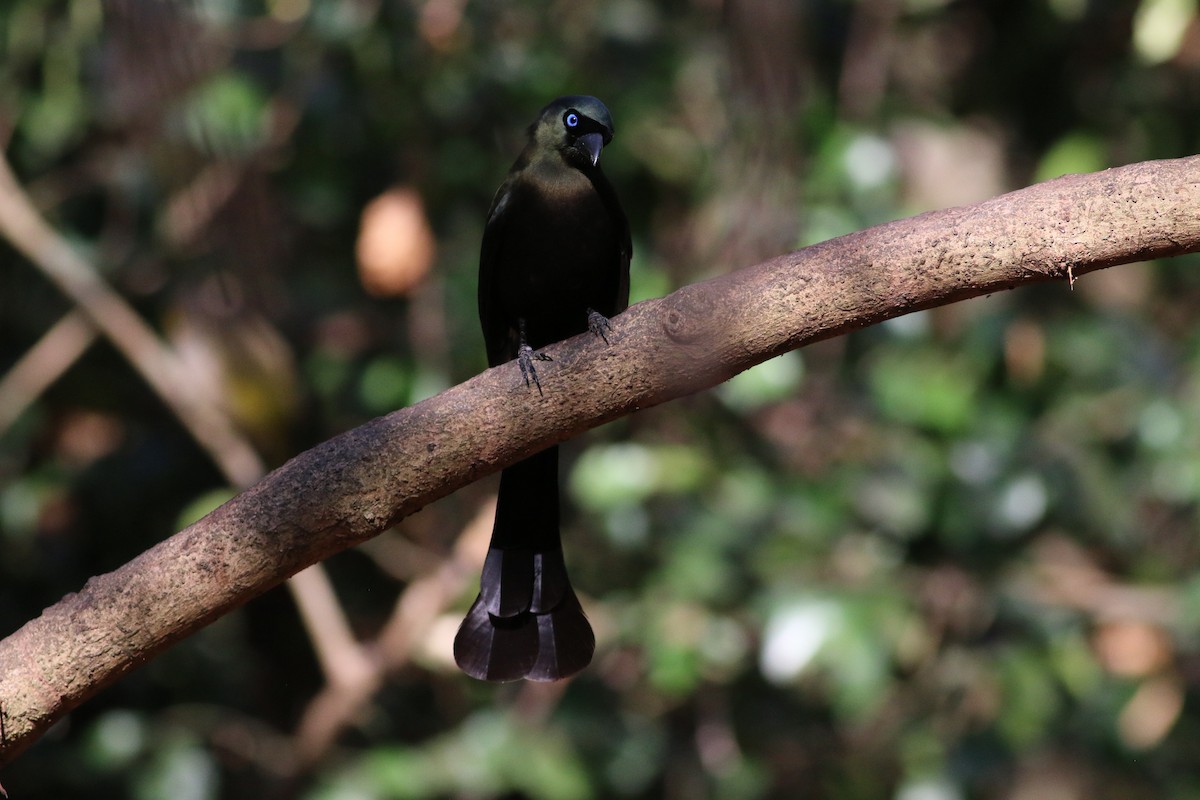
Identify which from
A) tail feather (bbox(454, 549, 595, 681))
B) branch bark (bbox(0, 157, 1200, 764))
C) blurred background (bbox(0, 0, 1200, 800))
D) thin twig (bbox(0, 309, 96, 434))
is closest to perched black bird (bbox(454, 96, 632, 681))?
tail feather (bbox(454, 549, 595, 681))

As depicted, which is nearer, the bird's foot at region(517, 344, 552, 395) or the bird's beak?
the bird's foot at region(517, 344, 552, 395)

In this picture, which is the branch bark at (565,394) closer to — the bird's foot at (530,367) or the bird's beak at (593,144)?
the bird's foot at (530,367)

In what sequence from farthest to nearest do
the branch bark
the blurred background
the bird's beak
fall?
the blurred background
the bird's beak
the branch bark

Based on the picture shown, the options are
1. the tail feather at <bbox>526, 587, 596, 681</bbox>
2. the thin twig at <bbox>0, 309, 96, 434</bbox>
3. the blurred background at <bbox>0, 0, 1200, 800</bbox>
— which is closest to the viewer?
the tail feather at <bbox>526, 587, 596, 681</bbox>

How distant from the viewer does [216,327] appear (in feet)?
7.93

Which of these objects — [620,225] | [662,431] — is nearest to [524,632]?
[620,225]

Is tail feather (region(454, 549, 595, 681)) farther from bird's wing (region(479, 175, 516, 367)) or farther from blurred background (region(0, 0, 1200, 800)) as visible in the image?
blurred background (region(0, 0, 1200, 800))

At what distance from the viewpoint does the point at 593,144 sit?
298cm

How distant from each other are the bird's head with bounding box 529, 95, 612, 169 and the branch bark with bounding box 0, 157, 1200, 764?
1.07m

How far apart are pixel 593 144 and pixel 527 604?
1012 mm

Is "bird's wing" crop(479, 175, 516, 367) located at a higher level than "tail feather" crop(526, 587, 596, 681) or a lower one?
higher

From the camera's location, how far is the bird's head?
118 inches

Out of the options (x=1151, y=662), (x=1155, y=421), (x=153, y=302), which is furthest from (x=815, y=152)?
(x=153, y=302)

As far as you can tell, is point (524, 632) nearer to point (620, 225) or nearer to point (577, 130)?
point (620, 225)
